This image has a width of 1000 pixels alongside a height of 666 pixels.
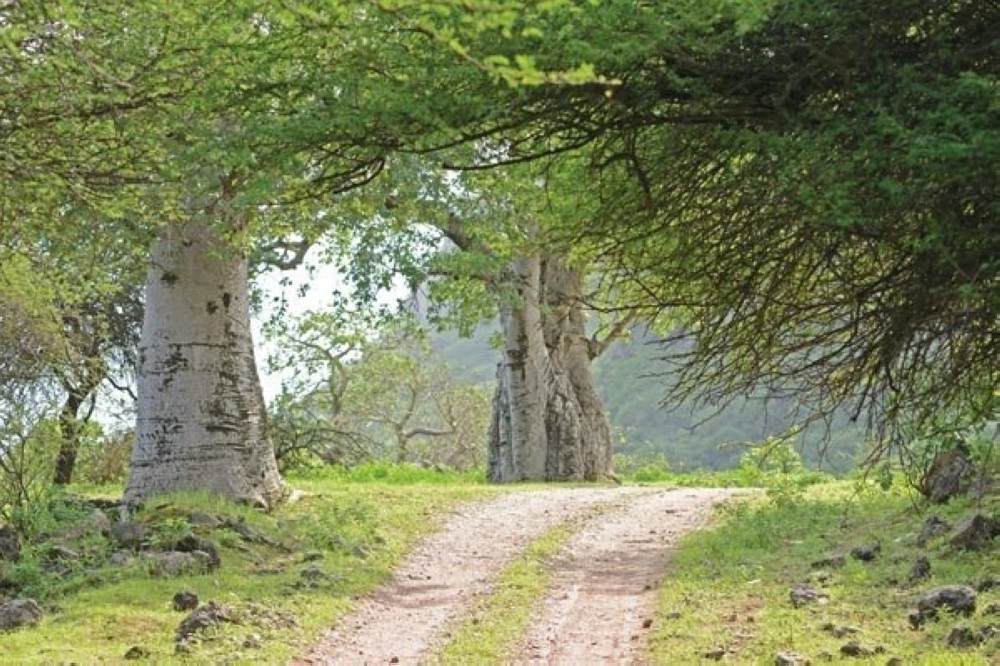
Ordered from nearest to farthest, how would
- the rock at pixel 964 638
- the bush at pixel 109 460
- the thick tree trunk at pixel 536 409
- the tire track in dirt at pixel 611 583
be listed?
the rock at pixel 964 638, the tire track in dirt at pixel 611 583, the bush at pixel 109 460, the thick tree trunk at pixel 536 409

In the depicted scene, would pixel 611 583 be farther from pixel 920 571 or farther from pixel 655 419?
pixel 655 419

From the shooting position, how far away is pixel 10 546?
12125 mm

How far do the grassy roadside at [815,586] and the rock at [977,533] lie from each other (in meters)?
0.12

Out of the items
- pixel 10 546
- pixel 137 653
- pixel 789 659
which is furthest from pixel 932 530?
pixel 10 546

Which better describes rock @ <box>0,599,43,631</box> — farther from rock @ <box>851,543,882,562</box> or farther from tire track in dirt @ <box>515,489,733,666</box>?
rock @ <box>851,543,882,562</box>

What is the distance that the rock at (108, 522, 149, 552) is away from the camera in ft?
40.2

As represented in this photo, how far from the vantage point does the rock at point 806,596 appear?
32.5 ft

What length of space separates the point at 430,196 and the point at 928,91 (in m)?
9.74

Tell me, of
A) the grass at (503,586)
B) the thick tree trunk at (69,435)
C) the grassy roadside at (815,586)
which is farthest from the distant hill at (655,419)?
the grass at (503,586)

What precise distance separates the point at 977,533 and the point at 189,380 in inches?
325

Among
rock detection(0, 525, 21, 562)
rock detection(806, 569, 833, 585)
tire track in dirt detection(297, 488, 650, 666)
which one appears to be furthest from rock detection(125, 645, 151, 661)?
rock detection(806, 569, 833, 585)

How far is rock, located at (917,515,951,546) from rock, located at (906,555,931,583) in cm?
124

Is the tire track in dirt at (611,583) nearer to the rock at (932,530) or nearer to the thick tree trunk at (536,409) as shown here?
the rock at (932,530)

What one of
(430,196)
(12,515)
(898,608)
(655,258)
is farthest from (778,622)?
(12,515)
